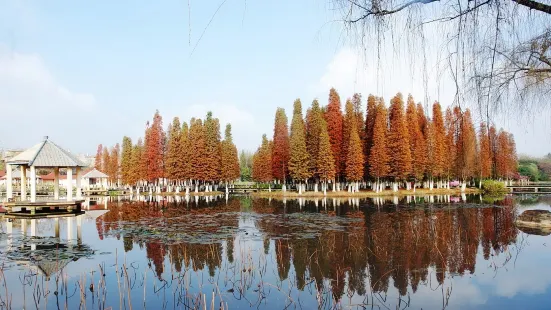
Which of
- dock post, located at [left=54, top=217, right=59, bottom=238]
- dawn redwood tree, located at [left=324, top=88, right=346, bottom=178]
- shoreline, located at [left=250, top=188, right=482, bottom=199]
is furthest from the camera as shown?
dawn redwood tree, located at [left=324, top=88, right=346, bottom=178]

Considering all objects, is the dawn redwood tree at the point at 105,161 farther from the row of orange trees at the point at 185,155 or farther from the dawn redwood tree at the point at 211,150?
the dawn redwood tree at the point at 211,150

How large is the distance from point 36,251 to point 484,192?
51.7m

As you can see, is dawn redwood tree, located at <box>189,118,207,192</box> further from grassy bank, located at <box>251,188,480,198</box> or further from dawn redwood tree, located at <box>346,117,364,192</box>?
dawn redwood tree, located at <box>346,117,364,192</box>

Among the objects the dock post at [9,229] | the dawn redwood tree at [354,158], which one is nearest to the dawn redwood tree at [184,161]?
the dawn redwood tree at [354,158]

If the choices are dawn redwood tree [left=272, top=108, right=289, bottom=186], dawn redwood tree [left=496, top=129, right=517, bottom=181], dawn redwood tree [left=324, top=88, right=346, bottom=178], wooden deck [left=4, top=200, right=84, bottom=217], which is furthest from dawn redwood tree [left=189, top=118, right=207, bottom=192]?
dawn redwood tree [left=496, top=129, right=517, bottom=181]

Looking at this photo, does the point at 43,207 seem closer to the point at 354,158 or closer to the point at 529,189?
the point at 354,158

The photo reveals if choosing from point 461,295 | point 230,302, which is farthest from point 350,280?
point 230,302

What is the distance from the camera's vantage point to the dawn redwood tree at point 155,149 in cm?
5544

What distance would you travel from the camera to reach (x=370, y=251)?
12.7 meters

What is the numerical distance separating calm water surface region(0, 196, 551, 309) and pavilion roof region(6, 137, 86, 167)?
6317 mm

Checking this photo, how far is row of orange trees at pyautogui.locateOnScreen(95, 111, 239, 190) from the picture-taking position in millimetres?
53656

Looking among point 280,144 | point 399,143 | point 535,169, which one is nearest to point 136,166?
point 280,144

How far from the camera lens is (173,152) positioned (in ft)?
177

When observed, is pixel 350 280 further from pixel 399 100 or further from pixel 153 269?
pixel 399 100
